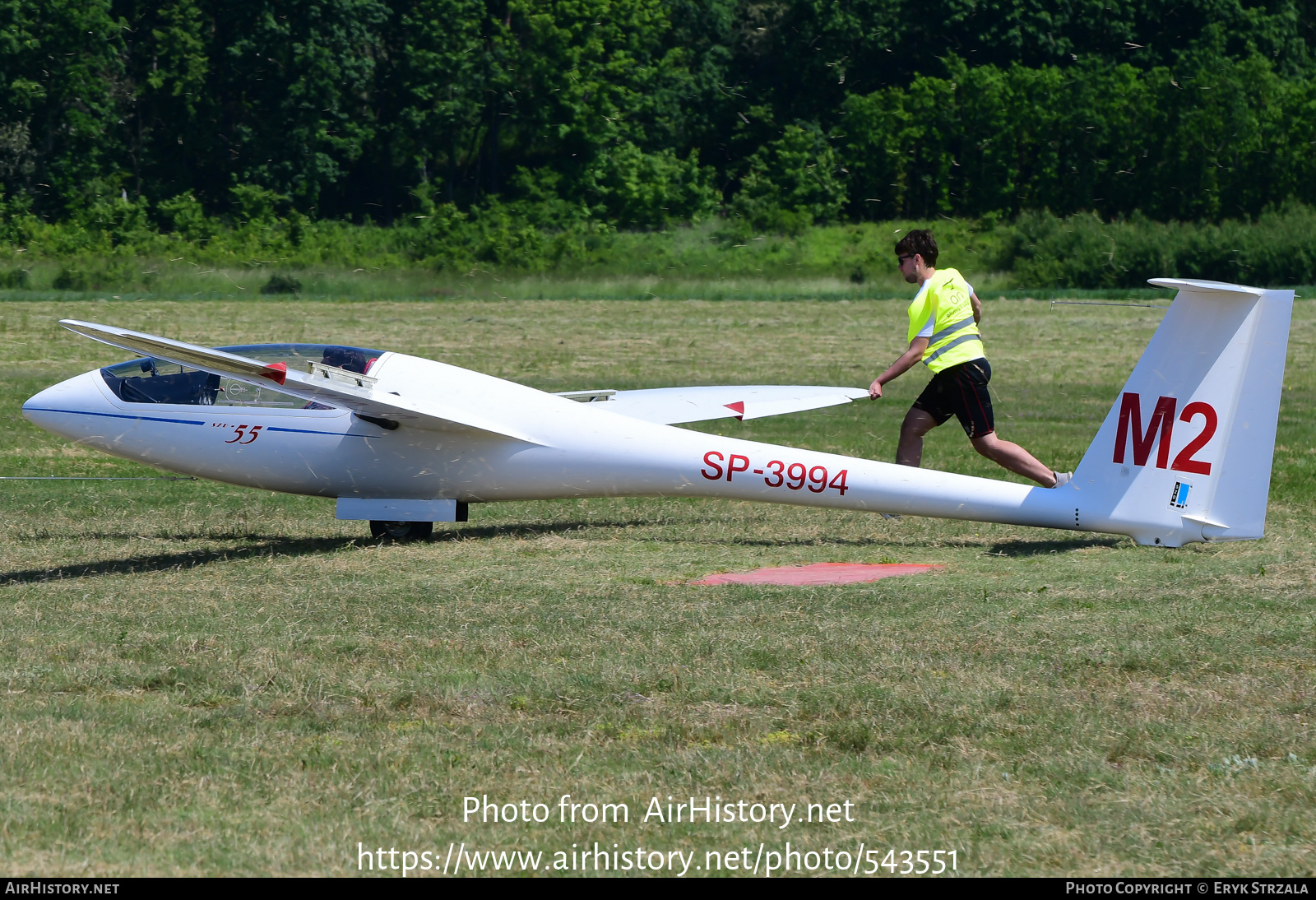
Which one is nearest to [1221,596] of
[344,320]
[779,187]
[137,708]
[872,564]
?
[872,564]

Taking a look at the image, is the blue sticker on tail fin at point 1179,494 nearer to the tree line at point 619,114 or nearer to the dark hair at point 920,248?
the dark hair at point 920,248

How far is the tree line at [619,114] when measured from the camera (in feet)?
171

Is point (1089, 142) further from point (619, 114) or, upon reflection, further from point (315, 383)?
point (315, 383)

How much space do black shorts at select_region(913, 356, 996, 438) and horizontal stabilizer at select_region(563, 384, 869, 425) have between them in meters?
1.99

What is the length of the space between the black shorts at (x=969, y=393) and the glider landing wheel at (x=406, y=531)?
364 centimetres

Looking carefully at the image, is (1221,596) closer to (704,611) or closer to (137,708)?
(704,611)

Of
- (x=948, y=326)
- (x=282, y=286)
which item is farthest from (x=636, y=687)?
(x=282, y=286)

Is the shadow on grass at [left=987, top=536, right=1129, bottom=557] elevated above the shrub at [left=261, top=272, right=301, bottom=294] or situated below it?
below

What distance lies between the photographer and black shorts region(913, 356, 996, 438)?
9422 millimetres

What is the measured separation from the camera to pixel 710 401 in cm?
1202

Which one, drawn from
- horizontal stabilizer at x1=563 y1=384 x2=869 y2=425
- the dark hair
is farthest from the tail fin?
horizontal stabilizer at x1=563 y1=384 x2=869 y2=425

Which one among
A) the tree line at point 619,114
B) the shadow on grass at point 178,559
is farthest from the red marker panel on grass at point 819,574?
the tree line at point 619,114

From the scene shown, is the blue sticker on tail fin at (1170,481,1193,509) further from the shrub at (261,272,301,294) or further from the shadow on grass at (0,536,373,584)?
the shrub at (261,272,301,294)

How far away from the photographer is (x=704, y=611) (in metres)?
7.57
